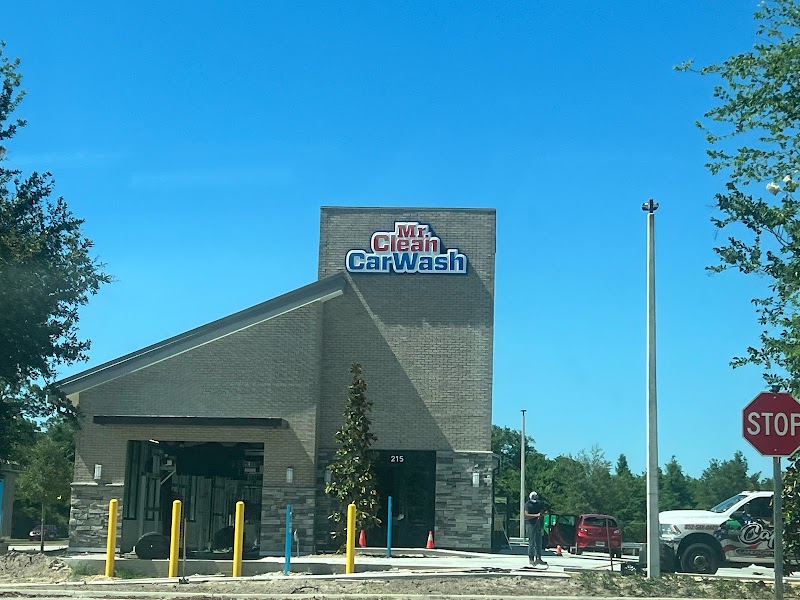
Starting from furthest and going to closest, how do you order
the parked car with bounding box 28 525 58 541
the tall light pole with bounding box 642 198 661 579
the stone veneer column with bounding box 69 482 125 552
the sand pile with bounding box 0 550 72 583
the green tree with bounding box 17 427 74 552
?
the parked car with bounding box 28 525 58 541, the green tree with bounding box 17 427 74 552, the stone veneer column with bounding box 69 482 125 552, the sand pile with bounding box 0 550 72 583, the tall light pole with bounding box 642 198 661 579

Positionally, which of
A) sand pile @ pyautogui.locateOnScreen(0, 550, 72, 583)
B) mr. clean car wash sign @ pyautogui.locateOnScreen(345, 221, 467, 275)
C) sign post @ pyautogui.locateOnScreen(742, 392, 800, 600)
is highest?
mr. clean car wash sign @ pyautogui.locateOnScreen(345, 221, 467, 275)

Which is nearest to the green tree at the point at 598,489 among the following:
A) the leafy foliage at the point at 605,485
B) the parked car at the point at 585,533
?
the leafy foliage at the point at 605,485

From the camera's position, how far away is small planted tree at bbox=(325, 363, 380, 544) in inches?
1204

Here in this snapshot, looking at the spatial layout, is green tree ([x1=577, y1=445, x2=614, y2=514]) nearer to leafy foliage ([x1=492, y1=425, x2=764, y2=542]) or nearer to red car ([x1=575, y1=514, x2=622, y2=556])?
leafy foliage ([x1=492, y1=425, x2=764, y2=542])

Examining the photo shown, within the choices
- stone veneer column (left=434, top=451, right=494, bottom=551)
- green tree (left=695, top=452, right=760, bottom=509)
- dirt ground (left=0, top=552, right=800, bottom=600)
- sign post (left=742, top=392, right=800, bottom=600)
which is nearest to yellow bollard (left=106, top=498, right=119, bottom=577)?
dirt ground (left=0, top=552, right=800, bottom=600)

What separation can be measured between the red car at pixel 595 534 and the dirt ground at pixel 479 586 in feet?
57.3

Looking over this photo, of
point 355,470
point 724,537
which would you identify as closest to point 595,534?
point 355,470

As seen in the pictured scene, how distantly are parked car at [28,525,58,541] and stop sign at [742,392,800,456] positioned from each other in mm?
60263

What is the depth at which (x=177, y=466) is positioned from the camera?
33.8 meters

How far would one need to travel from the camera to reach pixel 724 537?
78.3 ft

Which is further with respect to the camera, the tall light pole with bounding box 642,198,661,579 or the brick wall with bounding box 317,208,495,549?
the brick wall with bounding box 317,208,495,549

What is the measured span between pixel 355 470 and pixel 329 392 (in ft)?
9.70

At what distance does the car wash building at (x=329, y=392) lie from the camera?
3097 centimetres

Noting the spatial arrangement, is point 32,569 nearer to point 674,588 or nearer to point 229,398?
point 229,398
